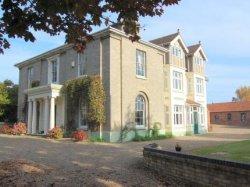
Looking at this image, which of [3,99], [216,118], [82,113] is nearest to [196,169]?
[82,113]

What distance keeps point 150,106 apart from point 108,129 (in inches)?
205

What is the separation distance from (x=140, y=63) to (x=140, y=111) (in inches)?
145

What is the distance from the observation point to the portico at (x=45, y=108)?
27589 mm

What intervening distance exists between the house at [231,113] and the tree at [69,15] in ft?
189

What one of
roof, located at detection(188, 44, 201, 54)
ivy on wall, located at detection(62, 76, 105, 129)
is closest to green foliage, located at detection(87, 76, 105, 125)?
ivy on wall, located at detection(62, 76, 105, 129)

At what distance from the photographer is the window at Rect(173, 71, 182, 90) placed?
34406 mm

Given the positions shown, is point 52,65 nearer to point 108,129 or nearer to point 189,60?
point 108,129

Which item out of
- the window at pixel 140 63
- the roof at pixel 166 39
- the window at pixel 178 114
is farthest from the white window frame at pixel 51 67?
the window at pixel 178 114

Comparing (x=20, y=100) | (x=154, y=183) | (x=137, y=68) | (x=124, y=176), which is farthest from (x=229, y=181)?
(x=20, y=100)

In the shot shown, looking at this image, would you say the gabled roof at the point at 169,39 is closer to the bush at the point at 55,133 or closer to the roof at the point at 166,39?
the roof at the point at 166,39

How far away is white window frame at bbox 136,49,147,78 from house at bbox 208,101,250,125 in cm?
3819

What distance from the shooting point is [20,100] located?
35594 mm

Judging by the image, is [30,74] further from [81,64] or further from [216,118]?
[216,118]

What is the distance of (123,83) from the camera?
26250 millimetres
